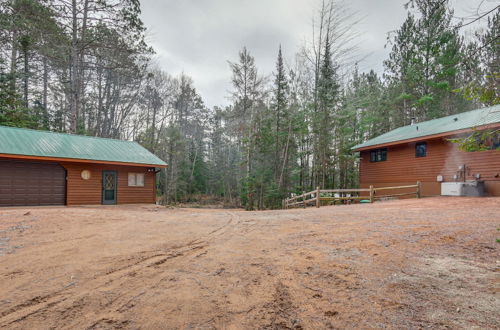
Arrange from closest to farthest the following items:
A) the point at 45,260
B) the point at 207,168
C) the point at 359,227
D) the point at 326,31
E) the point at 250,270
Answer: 1. the point at 250,270
2. the point at 45,260
3. the point at 359,227
4. the point at 326,31
5. the point at 207,168

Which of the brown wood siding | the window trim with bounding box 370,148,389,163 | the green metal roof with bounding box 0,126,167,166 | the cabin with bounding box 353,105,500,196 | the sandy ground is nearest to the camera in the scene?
the sandy ground

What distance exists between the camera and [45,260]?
3307 mm

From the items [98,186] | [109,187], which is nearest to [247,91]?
[109,187]

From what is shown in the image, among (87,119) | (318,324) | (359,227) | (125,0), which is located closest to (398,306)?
(318,324)

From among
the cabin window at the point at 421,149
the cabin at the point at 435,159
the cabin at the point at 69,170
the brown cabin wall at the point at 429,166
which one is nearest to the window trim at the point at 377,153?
the cabin at the point at 435,159

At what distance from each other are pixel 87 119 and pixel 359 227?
2607 centimetres

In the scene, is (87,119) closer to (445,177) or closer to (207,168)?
(207,168)

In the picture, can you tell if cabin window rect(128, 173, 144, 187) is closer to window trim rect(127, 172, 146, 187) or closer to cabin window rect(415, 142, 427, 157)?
window trim rect(127, 172, 146, 187)

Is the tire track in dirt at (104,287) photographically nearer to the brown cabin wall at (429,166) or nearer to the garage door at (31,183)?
the garage door at (31,183)

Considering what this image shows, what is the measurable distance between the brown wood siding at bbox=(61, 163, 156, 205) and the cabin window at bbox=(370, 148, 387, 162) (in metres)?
15.0

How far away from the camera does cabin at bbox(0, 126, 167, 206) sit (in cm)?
1055

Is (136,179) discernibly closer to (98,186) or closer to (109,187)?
(109,187)

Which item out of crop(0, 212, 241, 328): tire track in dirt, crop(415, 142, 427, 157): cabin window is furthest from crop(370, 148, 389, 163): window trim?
crop(0, 212, 241, 328): tire track in dirt

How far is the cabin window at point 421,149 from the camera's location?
44.9 ft
